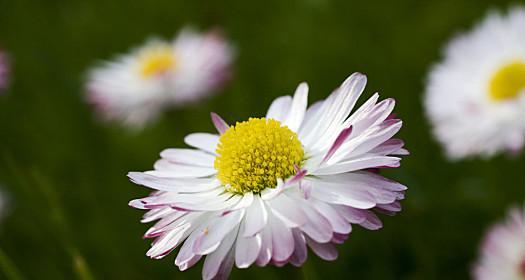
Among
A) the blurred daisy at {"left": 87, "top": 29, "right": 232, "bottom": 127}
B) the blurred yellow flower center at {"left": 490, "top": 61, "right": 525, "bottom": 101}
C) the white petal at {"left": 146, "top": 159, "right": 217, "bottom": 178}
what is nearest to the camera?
the white petal at {"left": 146, "top": 159, "right": 217, "bottom": 178}

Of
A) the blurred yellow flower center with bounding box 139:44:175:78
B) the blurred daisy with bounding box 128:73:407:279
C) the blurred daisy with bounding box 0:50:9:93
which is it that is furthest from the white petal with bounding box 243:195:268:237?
the blurred yellow flower center with bounding box 139:44:175:78

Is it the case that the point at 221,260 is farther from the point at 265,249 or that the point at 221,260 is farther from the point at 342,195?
the point at 342,195

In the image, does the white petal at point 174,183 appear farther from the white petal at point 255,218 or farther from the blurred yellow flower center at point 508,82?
the blurred yellow flower center at point 508,82

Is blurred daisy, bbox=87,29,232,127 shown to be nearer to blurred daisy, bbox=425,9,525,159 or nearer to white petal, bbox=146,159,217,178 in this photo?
blurred daisy, bbox=425,9,525,159

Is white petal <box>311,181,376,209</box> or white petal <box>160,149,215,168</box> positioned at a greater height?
white petal <box>160,149,215,168</box>

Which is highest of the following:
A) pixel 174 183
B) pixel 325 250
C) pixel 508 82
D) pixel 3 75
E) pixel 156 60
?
pixel 156 60

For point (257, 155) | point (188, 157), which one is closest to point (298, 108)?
point (257, 155)

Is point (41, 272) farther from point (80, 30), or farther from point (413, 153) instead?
point (80, 30)
